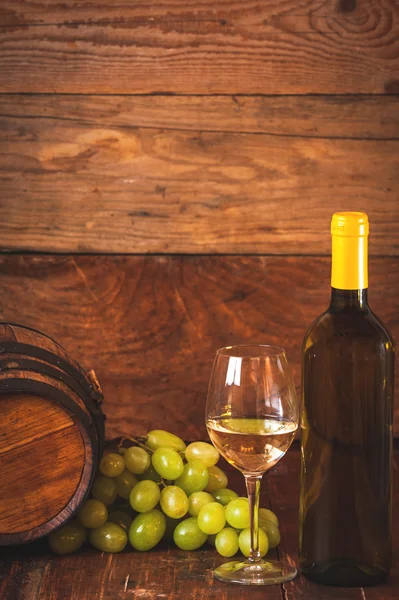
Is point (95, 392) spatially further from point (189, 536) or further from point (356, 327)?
point (356, 327)

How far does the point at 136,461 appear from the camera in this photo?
114 cm

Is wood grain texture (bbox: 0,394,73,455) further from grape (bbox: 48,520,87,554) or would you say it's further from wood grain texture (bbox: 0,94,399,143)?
wood grain texture (bbox: 0,94,399,143)

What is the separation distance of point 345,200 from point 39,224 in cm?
56

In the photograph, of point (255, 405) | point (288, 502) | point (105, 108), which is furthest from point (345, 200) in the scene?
point (255, 405)

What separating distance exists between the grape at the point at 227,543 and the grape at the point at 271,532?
4 cm

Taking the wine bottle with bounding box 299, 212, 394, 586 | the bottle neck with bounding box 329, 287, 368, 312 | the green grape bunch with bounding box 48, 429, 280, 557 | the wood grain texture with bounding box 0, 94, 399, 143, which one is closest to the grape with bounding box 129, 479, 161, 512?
the green grape bunch with bounding box 48, 429, 280, 557

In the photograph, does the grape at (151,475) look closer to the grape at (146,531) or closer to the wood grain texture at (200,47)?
the grape at (146,531)

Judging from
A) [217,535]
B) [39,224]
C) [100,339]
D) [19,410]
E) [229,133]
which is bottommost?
[217,535]

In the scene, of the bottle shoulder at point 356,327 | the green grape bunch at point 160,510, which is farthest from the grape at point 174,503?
the bottle shoulder at point 356,327

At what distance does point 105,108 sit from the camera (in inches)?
60.1

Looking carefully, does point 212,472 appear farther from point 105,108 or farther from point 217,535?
point 105,108

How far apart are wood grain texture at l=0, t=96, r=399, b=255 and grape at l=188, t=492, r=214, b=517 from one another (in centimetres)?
57

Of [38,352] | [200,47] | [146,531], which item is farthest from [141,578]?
[200,47]

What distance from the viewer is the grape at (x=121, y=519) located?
112cm
